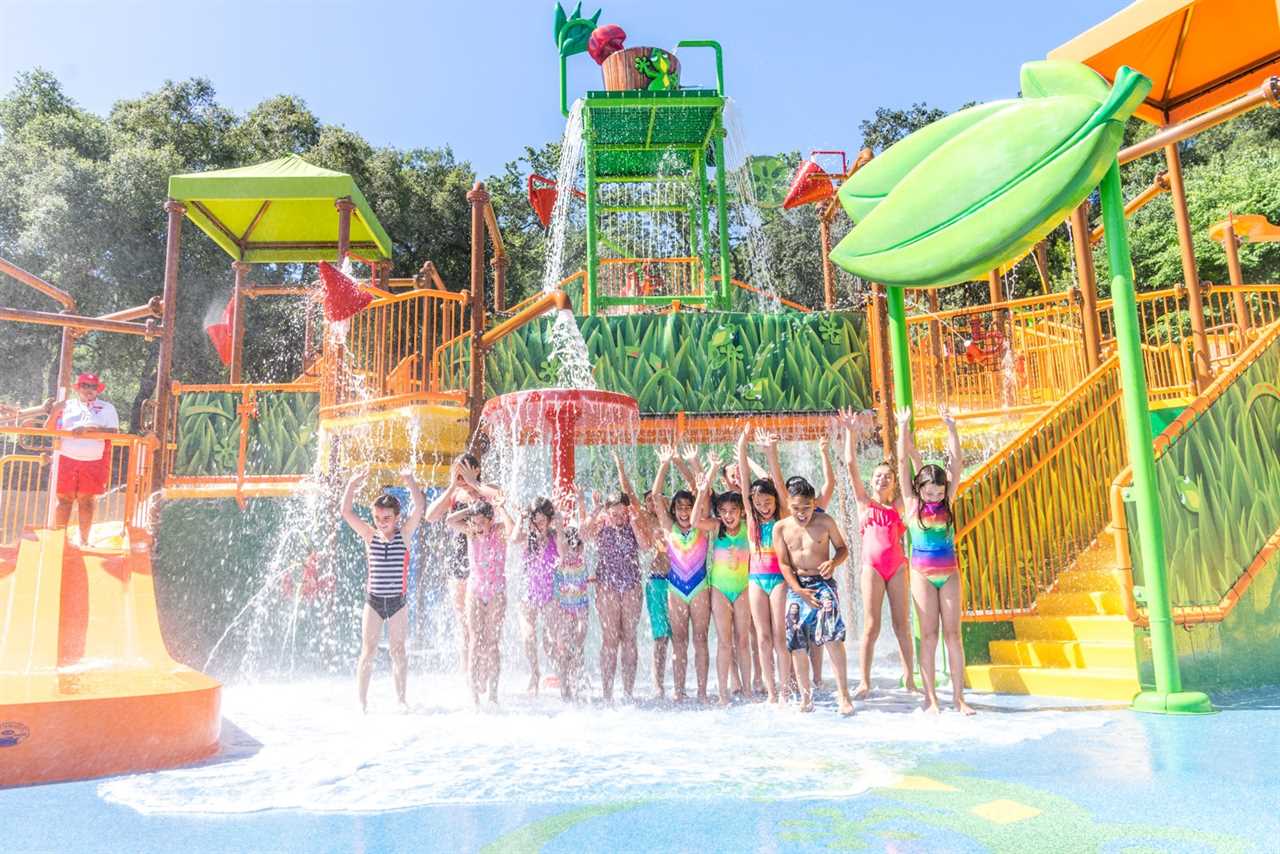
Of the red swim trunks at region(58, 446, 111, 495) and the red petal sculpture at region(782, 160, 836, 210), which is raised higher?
the red petal sculpture at region(782, 160, 836, 210)

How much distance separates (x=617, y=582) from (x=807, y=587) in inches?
55.3

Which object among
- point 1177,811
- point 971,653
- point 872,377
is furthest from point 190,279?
point 1177,811

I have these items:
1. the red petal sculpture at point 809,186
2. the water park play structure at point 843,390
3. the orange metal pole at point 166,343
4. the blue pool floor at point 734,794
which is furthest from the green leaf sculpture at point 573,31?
the blue pool floor at point 734,794

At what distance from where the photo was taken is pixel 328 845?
9.61 feet

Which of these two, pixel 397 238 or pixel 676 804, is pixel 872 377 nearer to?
pixel 676 804

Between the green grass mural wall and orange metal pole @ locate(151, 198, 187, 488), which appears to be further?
the green grass mural wall

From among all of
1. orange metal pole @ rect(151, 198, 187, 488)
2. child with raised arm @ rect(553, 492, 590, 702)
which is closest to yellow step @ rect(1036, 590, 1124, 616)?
child with raised arm @ rect(553, 492, 590, 702)

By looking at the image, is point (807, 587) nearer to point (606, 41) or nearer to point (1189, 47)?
point (1189, 47)

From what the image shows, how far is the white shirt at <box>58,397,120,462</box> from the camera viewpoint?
752 cm

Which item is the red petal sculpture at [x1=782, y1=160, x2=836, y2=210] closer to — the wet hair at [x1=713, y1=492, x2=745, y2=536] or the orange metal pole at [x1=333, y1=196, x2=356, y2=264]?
the orange metal pole at [x1=333, y1=196, x2=356, y2=264]

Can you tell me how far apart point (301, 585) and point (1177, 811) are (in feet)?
28.9

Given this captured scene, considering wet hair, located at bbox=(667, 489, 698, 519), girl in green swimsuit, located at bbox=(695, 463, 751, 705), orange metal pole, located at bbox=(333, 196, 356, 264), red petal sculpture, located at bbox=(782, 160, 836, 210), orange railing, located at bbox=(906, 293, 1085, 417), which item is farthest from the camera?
red petal sculpture, located at bbox=(782, 160, 836, 210)

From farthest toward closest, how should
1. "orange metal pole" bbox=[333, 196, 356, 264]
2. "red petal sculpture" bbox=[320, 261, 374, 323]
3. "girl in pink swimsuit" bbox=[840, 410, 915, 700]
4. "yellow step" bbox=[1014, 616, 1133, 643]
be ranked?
1. "orange metal pole" bbox=[333, 196, 356, 264]
2. "red petal sculpture" bbox=[320, 261, 374, 323]
3. "girl in pink swimsuit" bbox=[840, 410, 915, 700]
4. "yellow step" bbox=[1014, 616, 1133, 643]

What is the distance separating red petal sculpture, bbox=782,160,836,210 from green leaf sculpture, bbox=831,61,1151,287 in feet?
24.9
